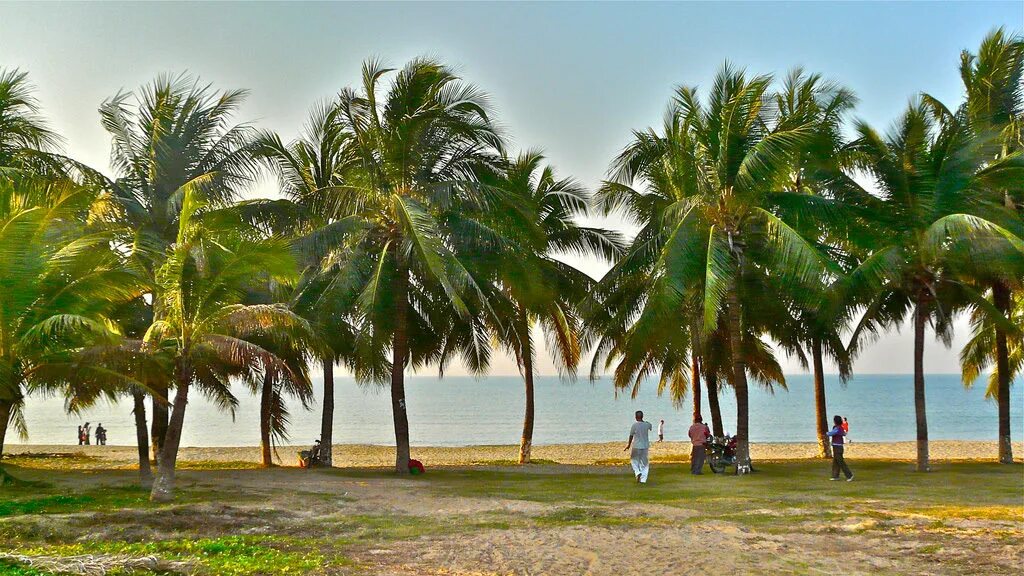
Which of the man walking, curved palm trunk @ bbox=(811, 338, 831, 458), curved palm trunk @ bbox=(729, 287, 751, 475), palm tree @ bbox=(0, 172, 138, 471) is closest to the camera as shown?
palm tree @ bbox=(0, 172, 138, 471)

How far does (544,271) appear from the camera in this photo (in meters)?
22.9

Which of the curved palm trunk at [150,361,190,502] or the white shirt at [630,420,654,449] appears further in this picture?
the white shirt at [630,420,654,449]

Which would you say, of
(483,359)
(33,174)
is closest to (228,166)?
(33,174)

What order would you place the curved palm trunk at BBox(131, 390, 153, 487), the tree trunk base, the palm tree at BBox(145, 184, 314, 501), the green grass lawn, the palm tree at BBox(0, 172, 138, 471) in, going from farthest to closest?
the curved palm trunk at BBox(131, 390, 153, 487) → the palm tree at BBox(145, 184, 314, 501) → the tree trunk base → the palm tree at BBox(0, 172, 138, 471) → the green grass lawn

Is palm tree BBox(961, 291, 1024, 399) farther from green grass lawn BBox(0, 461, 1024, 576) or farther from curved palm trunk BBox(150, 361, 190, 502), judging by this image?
curved palm trunk BBox(150, 361, 190, 502)

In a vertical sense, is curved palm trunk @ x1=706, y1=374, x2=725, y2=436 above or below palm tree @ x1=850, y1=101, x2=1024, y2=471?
below

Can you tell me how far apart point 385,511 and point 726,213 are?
9.92 m

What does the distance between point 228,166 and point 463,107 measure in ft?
18.5

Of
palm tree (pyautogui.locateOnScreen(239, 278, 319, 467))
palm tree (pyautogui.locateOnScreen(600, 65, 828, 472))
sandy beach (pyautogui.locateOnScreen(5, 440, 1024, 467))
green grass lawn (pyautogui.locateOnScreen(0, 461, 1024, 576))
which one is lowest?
sandy beach (pyautogui.locateOnScreen(5, 440, 1024, 467))

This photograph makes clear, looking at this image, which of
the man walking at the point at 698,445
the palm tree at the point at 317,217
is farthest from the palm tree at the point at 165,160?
the man walking at the point at 698,445

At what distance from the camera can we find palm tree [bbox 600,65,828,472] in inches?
686

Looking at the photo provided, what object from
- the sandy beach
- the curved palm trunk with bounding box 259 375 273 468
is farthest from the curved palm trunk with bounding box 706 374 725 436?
the curved palm trunk with bounding box 259 375 273 468

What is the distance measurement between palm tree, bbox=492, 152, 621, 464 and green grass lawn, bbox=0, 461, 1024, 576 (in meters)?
4.43

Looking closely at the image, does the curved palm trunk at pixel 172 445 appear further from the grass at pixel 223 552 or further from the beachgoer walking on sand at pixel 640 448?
the beachgoer walking on sand at pixel 640 448
